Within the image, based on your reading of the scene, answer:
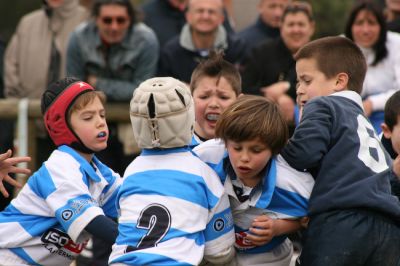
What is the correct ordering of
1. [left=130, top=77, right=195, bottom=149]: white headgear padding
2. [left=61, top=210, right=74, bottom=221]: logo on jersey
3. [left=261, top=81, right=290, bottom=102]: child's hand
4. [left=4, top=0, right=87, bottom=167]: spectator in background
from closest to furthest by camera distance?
[left=130, top=77, right=195, bottom=149]: white headgear padding, [left=61, top=210, right=74, bottom=221]: logo on jersey, [left=261, top=81, right=290, bottom=102]: child's hand, [left=4, top=0, right=87, bottom=167]: spectator in background

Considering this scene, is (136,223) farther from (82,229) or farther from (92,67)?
(92,67)

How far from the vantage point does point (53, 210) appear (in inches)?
181

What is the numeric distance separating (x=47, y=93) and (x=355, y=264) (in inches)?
72.8

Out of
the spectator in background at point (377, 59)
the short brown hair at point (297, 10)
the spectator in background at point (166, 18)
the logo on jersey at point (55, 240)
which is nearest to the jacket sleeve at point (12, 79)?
the spectator in background at point (166, 18)

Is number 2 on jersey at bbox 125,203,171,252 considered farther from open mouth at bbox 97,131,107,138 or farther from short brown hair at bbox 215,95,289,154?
open mouth at bbox 97,131,107,138

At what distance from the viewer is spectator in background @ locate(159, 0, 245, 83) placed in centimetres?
796

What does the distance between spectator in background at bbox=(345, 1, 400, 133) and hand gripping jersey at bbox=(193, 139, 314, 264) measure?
3.16 m

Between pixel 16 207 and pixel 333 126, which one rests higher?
pixel 333 126

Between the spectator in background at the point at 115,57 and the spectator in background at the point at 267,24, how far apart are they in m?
1.27

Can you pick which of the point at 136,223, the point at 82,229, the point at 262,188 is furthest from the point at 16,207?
the point at 262,188

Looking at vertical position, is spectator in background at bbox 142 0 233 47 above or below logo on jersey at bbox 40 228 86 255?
above

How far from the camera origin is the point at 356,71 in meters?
4.65

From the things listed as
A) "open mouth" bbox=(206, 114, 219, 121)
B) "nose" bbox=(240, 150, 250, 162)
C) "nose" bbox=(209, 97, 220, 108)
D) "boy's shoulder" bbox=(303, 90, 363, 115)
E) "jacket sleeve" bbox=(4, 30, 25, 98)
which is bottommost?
"jacket sleeve" bbox=(4, 30, 25, 98)

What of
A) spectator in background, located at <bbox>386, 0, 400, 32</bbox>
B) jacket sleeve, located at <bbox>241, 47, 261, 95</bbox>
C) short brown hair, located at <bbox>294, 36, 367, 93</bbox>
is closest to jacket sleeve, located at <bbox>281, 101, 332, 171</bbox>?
short brown hair, located at <bbox>294, 36, 367, 93</bbox>
